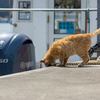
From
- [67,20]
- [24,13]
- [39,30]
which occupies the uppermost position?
[24,13]

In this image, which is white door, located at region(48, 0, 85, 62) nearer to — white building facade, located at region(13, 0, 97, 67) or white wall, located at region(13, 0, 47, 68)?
white building facade, located at region(13, 0, 97, 67)

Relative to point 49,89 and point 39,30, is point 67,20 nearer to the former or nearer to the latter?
point 39,30

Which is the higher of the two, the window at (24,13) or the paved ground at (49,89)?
the window at (24,13)

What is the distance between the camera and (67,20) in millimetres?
6480

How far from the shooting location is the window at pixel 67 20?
6.46m

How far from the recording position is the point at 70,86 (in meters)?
1.28

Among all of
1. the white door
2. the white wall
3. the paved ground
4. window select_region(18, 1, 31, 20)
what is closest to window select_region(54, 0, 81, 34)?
the white door

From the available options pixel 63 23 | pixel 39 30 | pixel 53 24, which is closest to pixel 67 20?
pixel 63 23

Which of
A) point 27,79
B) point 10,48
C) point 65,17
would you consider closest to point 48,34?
point 65,17

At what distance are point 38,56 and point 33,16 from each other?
1.22 m

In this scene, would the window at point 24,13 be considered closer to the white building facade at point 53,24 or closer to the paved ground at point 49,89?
the white building facade at point 53,24

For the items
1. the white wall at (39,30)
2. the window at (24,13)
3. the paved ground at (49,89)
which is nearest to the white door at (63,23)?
the white wall at (39,30)

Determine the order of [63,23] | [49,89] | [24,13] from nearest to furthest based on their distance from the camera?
[49,89]
[63,23]
[24,13]

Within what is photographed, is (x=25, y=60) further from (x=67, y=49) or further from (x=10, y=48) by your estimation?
(x=67, y=49)
